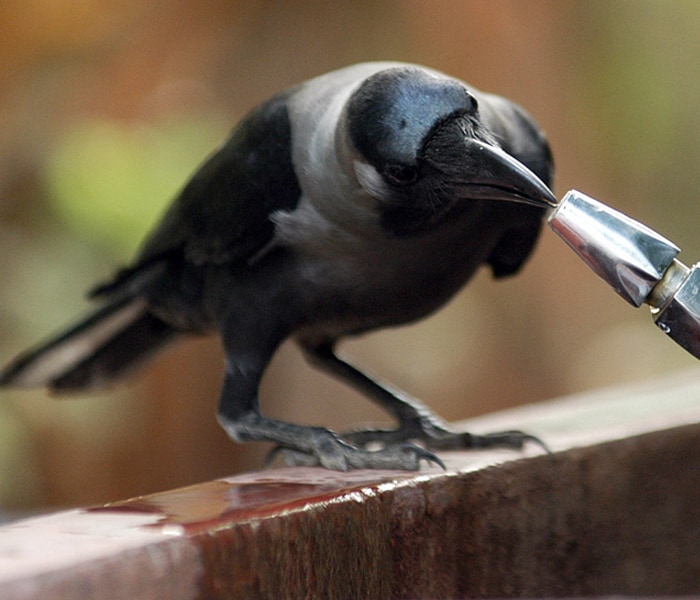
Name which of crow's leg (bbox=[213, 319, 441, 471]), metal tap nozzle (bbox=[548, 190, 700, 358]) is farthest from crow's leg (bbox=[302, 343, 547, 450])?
metal tap nozzle (bbox=[548, 190, 700, 358])

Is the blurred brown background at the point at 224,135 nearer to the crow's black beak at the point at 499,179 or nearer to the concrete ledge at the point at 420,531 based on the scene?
the concrete ledge at the point at 420,531

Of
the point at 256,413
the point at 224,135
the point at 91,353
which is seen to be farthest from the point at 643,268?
the point at 224,135

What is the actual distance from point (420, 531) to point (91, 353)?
150 cm

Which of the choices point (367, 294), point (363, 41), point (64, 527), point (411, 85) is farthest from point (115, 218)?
point (64, 527)

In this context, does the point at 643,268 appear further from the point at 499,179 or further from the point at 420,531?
the point at 420,531

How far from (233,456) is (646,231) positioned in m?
4.15

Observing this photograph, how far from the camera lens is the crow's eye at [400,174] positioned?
1791mm

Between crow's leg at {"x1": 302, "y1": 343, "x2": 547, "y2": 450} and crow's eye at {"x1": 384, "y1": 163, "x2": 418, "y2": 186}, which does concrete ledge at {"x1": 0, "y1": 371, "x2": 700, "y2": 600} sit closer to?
crow's leg at {"x1": 302, "y1": 343, "x2": 547, "y2": 450}

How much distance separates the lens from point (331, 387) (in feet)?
17.7

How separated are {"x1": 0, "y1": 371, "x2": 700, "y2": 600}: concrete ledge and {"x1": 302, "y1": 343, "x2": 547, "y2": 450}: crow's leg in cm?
7

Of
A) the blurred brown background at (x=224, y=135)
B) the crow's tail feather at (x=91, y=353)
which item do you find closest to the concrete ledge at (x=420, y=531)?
the crow's tail feather at (x=91, y=353)

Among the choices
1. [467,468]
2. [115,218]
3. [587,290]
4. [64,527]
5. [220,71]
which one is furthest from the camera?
[587,290]

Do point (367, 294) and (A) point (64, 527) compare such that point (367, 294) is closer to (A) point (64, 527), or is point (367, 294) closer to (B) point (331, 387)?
(A) point (64, 527)

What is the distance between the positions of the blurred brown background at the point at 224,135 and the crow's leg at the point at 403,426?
211 centimetres
